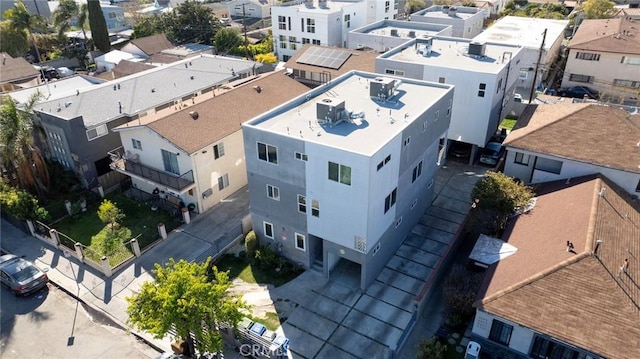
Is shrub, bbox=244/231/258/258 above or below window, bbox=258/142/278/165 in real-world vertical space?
below

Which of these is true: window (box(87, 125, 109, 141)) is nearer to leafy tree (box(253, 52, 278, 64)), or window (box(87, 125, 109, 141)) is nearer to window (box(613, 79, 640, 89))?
leafy tree (box(253, 52, 278, 64))

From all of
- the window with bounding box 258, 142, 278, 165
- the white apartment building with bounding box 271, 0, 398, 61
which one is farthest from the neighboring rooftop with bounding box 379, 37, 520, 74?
the white apartment building with bounding box 271, 0, 398, 61

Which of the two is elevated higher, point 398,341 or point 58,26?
point 58,26

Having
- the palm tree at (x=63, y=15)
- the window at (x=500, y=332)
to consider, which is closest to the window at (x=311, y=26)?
the palm tree at (x=63, y=15)

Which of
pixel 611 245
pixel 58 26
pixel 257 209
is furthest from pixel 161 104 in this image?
pixel 58 26

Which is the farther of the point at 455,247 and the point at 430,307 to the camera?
the point at 455,247

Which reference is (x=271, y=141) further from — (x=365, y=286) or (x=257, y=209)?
(x=365, y=286)

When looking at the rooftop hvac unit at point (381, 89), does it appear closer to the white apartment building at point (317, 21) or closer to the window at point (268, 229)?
the window at point (268, 229)
